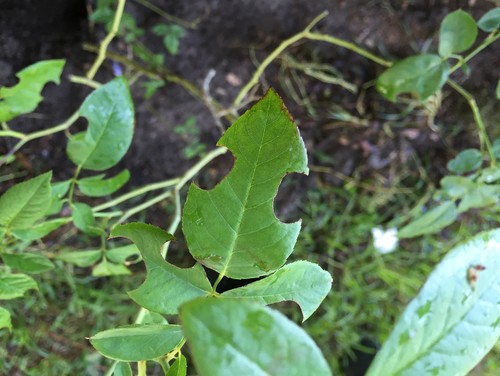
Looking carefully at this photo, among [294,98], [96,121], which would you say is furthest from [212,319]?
[294,98]

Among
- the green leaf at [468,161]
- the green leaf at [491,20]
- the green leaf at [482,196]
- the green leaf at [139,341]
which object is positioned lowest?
the green leaf at [482,196]

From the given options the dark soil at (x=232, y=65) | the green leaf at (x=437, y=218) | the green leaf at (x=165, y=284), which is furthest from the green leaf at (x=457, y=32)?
the green leaf at (x=165, y=284)

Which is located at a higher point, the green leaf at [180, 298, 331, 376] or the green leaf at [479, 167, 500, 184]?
the green leaf at [180, 298, 331, 376]

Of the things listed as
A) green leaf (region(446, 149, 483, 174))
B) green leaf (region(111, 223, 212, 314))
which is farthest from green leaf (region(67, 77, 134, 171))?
green leaf (region(446, 149, 483, 174))

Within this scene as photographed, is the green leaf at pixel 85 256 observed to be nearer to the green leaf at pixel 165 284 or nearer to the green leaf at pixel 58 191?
the green leaf at pixel 58 191

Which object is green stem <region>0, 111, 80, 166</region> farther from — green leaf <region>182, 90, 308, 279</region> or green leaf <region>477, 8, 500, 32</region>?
green leaf <region>477, 8, 500, 32</region>

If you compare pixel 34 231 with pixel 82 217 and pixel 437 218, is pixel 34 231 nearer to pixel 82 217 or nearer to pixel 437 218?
pixel 82 217
